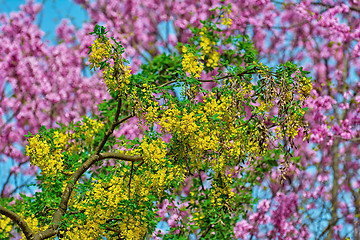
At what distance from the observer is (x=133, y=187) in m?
5.41

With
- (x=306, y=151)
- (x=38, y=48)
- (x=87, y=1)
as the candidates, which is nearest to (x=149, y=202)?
(x=306, y=151)

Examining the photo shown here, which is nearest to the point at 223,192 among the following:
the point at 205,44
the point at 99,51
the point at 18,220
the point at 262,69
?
the point at 262,69

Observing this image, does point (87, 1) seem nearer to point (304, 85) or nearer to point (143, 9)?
point (143, 9)

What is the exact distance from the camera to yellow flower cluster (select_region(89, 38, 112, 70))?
195 inches

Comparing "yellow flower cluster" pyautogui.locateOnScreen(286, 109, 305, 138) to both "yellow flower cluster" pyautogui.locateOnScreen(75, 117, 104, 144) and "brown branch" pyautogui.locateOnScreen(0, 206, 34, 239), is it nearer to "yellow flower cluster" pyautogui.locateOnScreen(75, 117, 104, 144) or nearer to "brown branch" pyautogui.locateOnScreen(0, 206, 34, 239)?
"yellow flower cluster" pyautogui.locateOnScreen(75, 117, 104, 144)

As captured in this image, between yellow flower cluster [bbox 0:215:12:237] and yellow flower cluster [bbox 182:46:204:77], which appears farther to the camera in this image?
yellow flower cluster [bbox 0:215:12:237]

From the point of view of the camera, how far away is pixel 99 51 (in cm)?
496

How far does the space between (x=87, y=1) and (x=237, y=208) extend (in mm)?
8982

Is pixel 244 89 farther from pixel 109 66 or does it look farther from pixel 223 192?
pixel 109 66

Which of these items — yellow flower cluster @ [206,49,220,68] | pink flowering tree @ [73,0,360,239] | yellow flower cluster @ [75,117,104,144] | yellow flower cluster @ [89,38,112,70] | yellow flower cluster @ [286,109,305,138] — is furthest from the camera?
pink flowering tree @ [73,0,360,239]

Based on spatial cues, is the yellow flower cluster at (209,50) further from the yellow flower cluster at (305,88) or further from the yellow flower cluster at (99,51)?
the yellow flower cluster at (99,51)

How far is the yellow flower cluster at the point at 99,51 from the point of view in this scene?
16.3ft

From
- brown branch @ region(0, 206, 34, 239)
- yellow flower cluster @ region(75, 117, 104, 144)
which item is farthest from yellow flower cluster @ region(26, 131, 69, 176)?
yellow flower cluster @ region(75, 117, 104, 144)

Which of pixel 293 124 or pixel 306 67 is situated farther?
pixel 306 67
